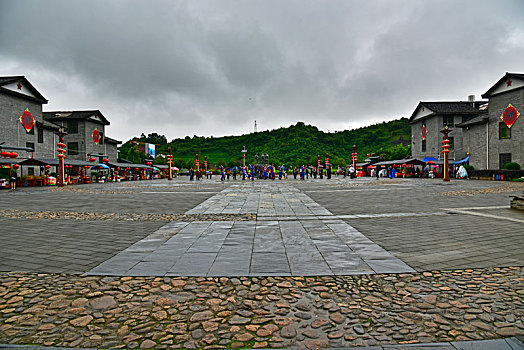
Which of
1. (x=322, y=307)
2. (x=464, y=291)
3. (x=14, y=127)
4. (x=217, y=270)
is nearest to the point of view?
(x=322, y=307)

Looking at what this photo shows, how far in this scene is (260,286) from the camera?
344 cm

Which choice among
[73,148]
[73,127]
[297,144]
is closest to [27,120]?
[73,127]

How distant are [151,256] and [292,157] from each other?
7018 centimetres

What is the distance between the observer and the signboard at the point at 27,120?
30984 mm

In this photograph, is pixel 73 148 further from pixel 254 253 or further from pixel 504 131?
pixel 504 131

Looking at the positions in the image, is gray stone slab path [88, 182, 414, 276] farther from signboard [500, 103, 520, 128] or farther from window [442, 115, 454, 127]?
window [442, 115, 454, 127]

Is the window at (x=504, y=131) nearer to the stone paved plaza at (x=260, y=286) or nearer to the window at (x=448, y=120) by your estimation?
the window at (x=448, y=120)

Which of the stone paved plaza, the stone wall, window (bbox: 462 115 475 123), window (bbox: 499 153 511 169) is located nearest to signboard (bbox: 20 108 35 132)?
the stone paved plaza

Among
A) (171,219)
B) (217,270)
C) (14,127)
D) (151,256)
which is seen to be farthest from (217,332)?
(14,127)

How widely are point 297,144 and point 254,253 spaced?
77.8m

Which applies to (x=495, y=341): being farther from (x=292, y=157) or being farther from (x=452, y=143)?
(x=292, y=157)

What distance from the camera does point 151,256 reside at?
461cm

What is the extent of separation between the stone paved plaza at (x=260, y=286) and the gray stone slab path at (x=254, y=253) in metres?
0.03

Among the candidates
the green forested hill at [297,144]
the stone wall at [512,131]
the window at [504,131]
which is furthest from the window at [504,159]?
the green forested hill at [297,144]
